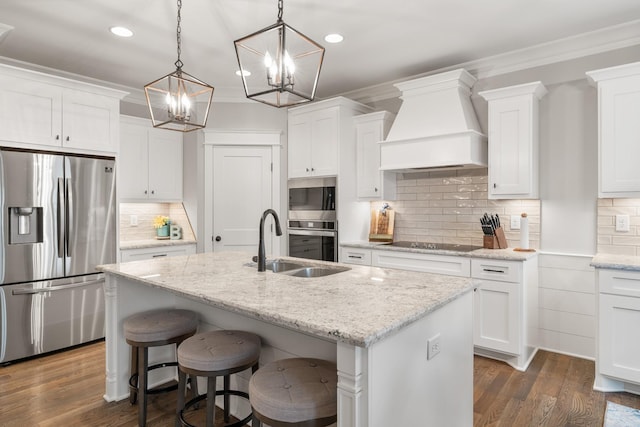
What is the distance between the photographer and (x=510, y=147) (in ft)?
11.2

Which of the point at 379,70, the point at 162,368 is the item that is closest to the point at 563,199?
the point at 379,70

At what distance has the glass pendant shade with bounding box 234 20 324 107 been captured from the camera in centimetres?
161

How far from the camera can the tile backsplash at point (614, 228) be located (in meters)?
3.08

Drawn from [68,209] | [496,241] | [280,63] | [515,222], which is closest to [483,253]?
[496,241]

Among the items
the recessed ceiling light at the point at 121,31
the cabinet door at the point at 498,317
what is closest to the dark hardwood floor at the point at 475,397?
the cabinet door at the point at 498,317

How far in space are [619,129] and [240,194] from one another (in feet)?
12.1

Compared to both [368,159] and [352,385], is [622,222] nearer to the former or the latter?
[368,159]

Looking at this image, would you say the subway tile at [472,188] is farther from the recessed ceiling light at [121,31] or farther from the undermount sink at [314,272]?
the recessed ceiling light at [121,31]

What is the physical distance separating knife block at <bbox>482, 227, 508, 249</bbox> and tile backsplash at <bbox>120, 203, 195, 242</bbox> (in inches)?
128

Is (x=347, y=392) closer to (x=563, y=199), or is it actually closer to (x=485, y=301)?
(x=485, y=301)

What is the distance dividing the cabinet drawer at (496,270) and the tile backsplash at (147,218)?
318 centimetres

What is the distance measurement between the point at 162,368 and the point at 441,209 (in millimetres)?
2958

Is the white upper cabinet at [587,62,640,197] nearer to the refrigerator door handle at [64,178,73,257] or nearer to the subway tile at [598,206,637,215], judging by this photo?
the subway tile at [598,206,637,215]

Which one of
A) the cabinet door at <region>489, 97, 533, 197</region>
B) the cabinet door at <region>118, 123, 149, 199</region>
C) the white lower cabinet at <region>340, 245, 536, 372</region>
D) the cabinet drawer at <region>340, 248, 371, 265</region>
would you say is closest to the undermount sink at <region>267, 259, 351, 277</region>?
the white lower cabinet at <region>340, 245, 536, 372</region>
